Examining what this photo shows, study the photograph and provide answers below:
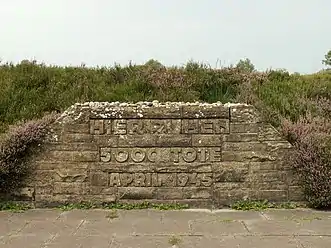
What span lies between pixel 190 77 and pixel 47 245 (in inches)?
264

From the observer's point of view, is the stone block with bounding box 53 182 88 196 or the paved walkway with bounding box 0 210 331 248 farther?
the stone block with bounding box 53 182 88 196

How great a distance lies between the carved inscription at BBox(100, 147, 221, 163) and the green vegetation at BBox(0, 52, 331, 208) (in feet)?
3.25

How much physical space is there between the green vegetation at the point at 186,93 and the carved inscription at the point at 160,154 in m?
0.99

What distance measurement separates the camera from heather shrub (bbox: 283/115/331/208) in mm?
6957

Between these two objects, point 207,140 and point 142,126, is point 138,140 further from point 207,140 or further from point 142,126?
point 207,140

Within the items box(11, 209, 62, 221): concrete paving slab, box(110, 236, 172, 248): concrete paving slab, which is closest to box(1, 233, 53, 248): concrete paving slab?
box(110, 236, 172, 248): concrete paving slab

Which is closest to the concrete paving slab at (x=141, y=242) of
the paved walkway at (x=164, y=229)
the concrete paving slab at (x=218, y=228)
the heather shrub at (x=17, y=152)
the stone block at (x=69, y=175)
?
the paved walkway at (x=164, y=229)

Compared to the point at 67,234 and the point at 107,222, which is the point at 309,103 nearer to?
the point at 107,222

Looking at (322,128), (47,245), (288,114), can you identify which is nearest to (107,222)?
(47,245)

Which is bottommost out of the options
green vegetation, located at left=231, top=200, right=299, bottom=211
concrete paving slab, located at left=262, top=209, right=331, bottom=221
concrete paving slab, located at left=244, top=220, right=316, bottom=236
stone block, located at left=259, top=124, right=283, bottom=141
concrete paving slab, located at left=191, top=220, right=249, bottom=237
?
concrete paving slab, located at left=191, top=220, right=249, bottom=237

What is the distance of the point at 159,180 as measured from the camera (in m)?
7.34

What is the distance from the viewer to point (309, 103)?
9633 millimetres

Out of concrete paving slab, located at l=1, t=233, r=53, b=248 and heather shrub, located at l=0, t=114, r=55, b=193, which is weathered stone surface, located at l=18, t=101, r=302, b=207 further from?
concrete paving slab, located at l=1, t=233, r=53, b=248

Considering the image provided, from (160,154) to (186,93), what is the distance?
3296 millimetres
